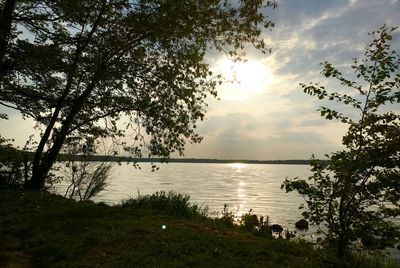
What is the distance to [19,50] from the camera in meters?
18.9

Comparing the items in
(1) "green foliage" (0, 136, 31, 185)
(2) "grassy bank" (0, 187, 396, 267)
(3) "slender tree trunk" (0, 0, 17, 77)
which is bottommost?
(2) "grassy bank" (0, 187, 396, 267)

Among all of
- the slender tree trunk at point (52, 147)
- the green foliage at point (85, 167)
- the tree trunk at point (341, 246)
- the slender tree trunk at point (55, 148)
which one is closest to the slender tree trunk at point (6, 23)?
the slender tree trunk at point (52, 147)

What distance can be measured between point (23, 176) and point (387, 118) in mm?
21848

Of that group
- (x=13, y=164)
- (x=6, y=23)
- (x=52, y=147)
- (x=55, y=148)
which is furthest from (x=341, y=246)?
(x=13, y=164)

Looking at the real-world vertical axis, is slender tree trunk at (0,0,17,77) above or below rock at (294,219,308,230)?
above

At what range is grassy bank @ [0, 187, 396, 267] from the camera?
444 inches

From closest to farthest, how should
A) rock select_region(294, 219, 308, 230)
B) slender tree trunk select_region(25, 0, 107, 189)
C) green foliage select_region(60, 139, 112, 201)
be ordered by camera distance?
slender tree trunk select_region(25, 0, 107, 189) → green foliage select_region(60, 139, 112, 201) → rock select_region(294, 219, 308, 230)

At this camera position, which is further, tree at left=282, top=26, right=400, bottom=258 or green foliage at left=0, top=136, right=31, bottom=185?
green foliage at left=0, top=136, right=31, bottom=185

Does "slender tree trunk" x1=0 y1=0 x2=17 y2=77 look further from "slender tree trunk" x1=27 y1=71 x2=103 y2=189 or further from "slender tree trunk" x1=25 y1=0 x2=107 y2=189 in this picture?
"slender tree trunk" x1=27 y1=71 x2=103 y2=189

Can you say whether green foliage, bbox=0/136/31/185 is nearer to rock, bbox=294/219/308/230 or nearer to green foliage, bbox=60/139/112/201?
green foliage, bbox=60/139/112/201

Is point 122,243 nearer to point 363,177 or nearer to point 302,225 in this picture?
point 363,177

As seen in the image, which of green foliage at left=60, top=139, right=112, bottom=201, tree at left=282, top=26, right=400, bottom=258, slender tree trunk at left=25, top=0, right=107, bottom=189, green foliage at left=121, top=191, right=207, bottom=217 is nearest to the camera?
tree at left=282, top=26, right=400, bottom=258

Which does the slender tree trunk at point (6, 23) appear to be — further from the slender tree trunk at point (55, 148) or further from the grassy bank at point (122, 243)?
the grassy bank at point (122, 243)

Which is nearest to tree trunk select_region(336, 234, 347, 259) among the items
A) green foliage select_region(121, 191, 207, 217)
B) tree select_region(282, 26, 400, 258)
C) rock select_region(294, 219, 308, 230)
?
tree select_region(282, 26, 400, 258)
